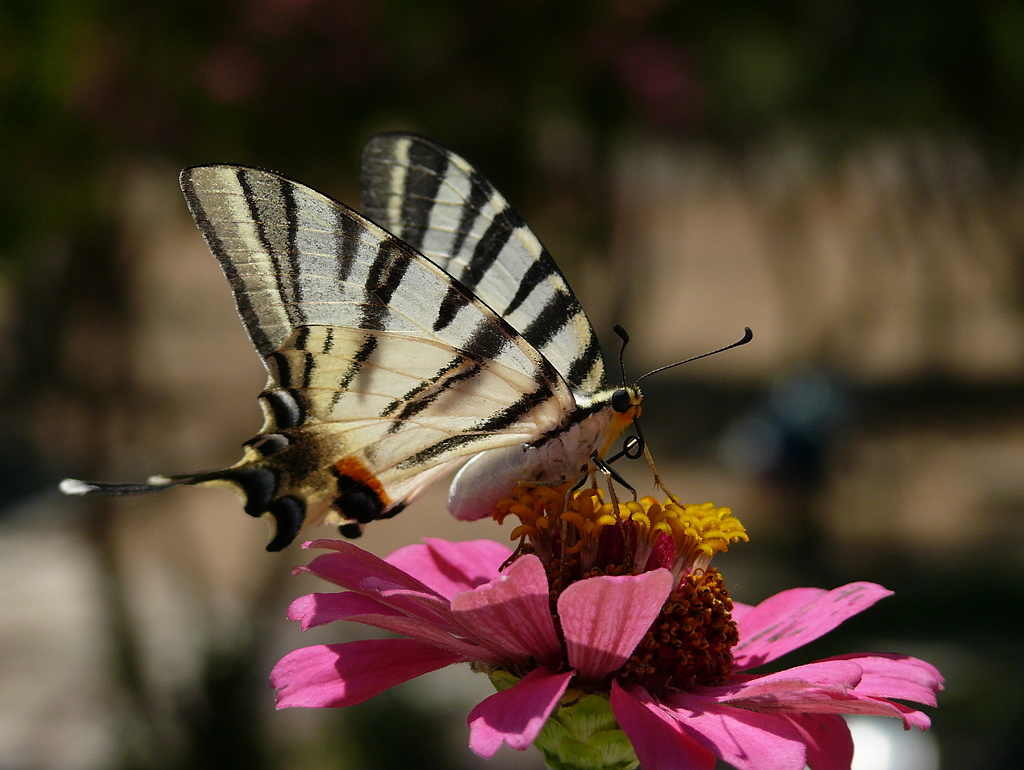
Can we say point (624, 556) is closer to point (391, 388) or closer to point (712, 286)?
point (391, 388)

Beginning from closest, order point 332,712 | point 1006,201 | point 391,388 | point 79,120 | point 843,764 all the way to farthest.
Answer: point 843,764 → point 391,388 → point 79,120 → point 332,712 → point 1006,201

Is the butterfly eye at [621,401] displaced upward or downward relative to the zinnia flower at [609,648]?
upward

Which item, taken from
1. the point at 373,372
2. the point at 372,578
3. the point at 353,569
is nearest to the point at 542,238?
the point at 373,372

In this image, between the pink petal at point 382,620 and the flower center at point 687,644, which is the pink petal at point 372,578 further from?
the flower center at point 687,644

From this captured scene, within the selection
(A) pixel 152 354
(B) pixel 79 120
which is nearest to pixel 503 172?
(B) pixel 79 120

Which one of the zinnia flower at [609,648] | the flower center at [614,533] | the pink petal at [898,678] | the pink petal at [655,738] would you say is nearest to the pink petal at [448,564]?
the zinnia flower at [609,648]
